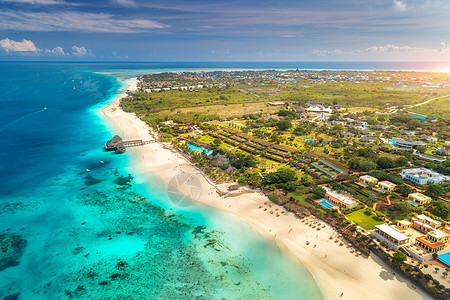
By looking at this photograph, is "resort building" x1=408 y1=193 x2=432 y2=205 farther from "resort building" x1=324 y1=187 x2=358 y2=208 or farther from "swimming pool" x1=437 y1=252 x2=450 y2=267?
"swimming pool" x1=437 y1=252 x2=450 y2=267

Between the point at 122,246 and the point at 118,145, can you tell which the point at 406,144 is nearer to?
the point at 122,246

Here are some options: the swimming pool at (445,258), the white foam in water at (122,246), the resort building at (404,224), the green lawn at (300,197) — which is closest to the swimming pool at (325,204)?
the green lawn at (300,197)

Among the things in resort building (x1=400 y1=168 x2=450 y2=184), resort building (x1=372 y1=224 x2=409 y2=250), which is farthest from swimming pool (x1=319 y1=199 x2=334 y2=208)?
resort building (x1=400 y1=168 x2=450 y2=184)

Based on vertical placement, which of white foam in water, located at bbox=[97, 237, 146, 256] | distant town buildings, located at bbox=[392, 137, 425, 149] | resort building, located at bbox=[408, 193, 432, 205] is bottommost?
white foam in water, located at bbox=[97, 237, 146, 256]

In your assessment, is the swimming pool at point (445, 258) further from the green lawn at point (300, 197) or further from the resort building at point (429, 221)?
the green lawn at point (300, 197)

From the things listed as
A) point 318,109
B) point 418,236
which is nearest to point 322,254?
point 418,236

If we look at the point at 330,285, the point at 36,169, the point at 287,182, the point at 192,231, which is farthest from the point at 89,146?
the point at 330,285
